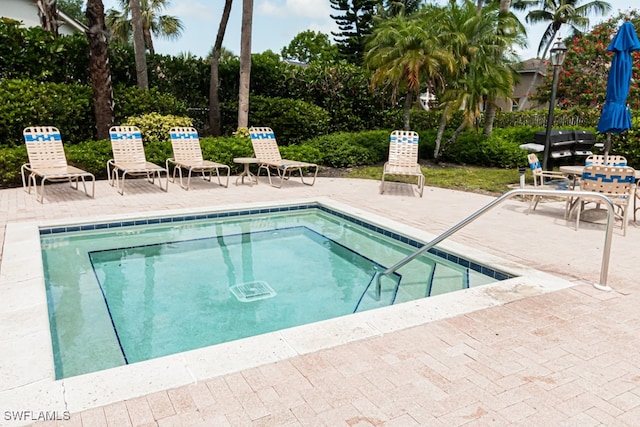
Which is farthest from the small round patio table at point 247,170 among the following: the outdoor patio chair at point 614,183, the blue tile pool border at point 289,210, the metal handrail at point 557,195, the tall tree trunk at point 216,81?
the outdoor patio chair at point 614,183

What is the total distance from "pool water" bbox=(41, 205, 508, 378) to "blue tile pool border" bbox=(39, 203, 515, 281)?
2 cm

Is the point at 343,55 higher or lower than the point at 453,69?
higher

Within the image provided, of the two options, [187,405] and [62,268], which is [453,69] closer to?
[62,268]

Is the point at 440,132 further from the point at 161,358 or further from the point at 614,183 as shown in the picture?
the point at 161,358

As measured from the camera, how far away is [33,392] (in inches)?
98.8

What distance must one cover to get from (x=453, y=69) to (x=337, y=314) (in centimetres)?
919

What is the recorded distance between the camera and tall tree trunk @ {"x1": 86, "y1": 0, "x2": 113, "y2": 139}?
32.9 feet

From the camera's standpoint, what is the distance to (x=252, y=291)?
4805 millimetres

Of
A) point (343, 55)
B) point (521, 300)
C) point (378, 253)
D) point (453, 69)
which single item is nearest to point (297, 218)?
point (378, 253)

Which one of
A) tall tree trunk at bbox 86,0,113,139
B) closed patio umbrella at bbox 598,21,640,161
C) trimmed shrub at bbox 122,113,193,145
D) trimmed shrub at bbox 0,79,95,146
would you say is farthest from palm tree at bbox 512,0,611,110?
trimmed shrub at bbox 0,79,95,146

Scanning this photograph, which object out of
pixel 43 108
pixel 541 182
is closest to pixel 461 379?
pixel 541 182

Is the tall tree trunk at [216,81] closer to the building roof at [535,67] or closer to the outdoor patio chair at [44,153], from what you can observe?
the outdoor patio chair at [44,153]

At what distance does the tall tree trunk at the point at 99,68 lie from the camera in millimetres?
10039

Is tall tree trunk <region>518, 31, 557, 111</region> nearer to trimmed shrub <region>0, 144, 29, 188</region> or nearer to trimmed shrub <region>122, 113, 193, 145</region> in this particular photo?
trimmed shrub <region>122, 113, 193, 145</region>
